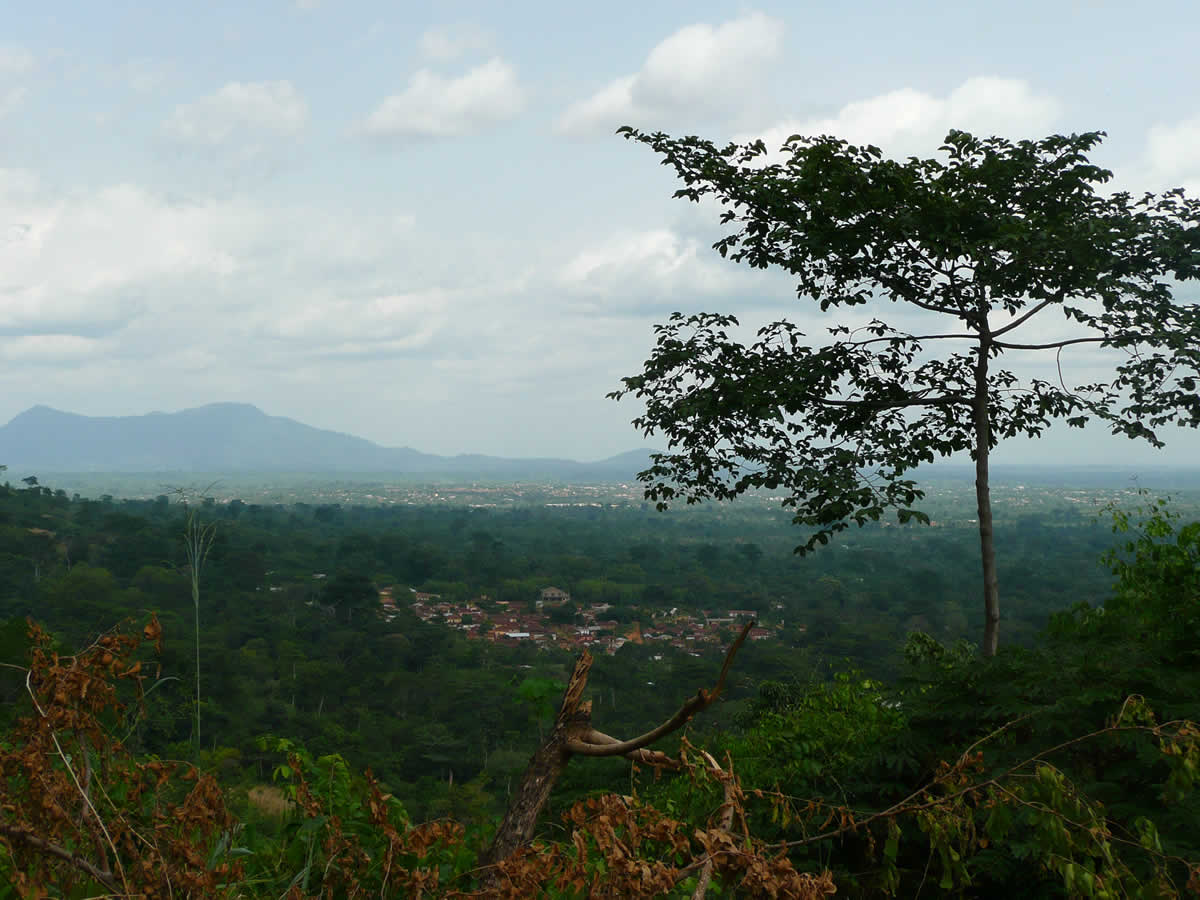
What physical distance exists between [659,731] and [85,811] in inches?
50.7

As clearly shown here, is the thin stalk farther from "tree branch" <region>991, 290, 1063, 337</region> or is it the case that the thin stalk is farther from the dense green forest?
"tree branch" <region>991, 290, 1063, 337</region>

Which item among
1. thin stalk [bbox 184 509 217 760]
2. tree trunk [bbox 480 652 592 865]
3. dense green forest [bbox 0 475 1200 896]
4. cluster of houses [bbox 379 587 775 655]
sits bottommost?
cluster of houses [bbox 379 587 775 655]

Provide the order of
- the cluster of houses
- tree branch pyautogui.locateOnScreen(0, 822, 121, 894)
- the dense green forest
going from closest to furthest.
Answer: tree branch pyautogui.locateOnScreen(0, 822, 121, 894)
the dense green forest
the cluster of houses

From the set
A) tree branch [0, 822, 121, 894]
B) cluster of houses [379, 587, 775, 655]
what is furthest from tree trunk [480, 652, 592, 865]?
cluster of houses [379, 587, 775, 655]

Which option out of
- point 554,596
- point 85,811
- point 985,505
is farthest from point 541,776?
point 554,596

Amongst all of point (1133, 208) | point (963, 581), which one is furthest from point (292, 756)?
point (963, 581)

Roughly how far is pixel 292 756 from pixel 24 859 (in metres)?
1.04

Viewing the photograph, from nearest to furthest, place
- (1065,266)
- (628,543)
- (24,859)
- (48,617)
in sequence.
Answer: (24,859) < (1065,266) < (48,617) < (628,543)

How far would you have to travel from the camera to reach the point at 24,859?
2.08m

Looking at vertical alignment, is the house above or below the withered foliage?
below

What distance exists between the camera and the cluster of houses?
38.1m

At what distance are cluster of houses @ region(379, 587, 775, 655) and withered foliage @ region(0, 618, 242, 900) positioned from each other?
32.9m

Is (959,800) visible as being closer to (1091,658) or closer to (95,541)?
(1091,658)

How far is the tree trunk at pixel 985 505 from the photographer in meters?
6.10
